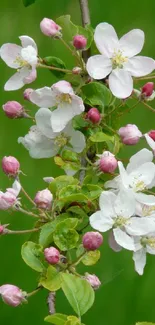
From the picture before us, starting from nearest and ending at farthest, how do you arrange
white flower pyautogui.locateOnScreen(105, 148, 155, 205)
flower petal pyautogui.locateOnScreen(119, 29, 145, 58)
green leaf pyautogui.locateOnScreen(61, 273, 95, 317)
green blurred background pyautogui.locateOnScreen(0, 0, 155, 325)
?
green leaf pyautogui.locateOnScreen(61, 273, 95, 317)
white flower pyautogui.locateOnScreen(105, 148, 155, 205)
flower petal pyautogui.locateOnScreen(119, 29, 145, 58)
green blurred background pyautogui.locateOnScreen(0, 0, 155, 325)

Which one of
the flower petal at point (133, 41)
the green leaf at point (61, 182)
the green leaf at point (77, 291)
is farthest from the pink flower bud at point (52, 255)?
the flower petal at point (133, 41)

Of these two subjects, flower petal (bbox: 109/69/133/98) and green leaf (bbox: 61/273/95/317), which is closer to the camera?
green leaf (bbox: 61/273/95/317)

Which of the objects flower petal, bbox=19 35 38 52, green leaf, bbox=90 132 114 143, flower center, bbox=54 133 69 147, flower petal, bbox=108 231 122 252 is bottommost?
flower petal, bbox=108 231 122 252

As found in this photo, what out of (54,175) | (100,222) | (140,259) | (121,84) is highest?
(121,84)

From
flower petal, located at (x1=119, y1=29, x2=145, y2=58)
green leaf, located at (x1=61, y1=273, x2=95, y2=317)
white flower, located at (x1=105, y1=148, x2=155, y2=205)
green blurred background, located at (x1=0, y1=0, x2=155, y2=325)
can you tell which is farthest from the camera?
green blurred background, located at (x1=0, y1=0, x2=155, y2=325)

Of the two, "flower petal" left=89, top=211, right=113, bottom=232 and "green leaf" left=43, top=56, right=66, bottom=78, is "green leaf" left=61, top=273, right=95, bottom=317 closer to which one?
"flower petal" left=89, top=211, right=113, bottom=232

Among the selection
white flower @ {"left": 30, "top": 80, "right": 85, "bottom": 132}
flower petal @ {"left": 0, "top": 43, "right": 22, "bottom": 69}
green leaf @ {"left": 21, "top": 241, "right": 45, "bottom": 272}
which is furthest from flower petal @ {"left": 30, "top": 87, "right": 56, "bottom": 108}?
green leaf @ {"left": 21, "top": 241, "right": 45, "bottom": 272}

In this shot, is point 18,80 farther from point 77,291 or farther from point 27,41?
point 77,291

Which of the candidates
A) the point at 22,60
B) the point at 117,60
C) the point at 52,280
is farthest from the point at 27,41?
the point at 52,280
